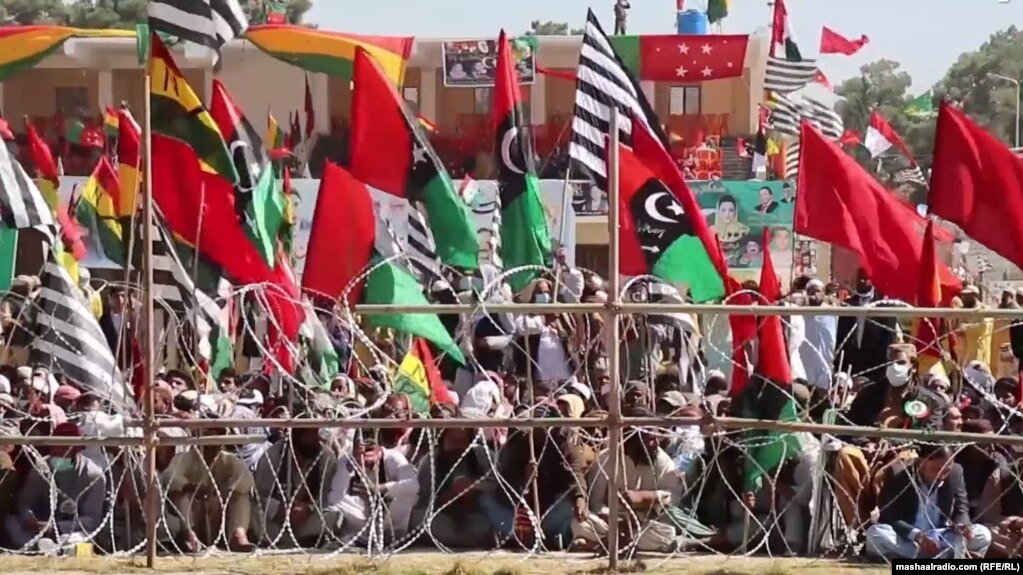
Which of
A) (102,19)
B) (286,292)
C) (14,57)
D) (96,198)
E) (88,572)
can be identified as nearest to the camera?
(88,572)

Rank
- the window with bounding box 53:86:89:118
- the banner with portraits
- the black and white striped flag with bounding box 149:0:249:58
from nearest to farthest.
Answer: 1. the black and white striped flag with bounding box 149:0:249:58
2. the banner with portraits
3. the window with bounding box 53:86:89:118

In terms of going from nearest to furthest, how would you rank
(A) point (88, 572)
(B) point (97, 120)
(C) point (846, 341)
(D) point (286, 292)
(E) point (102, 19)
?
(A) point (88, 572) < (C) point (846, 341) < (D) point (286, 292) < (B) point (97, 120) < (E) point (102, 19)

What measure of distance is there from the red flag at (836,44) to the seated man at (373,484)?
26404 millimetres

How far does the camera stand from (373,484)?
11008 millimetres

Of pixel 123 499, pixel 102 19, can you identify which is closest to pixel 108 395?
pixel 123 499

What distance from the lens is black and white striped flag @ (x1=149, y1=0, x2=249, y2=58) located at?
11695 mm

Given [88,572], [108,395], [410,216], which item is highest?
[410,216]

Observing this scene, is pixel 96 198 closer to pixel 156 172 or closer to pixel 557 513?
pixel 156 172

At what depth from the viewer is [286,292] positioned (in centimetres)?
1212

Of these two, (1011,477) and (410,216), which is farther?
(410,216)

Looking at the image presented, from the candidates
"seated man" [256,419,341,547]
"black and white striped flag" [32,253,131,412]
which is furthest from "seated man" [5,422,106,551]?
"seated man" [256,419,341,547]

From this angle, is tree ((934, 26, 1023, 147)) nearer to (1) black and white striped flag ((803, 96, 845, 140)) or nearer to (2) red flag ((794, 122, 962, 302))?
(1) black and white striped flag ((803, 96, 845, 140))

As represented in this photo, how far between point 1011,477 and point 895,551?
2.50ft

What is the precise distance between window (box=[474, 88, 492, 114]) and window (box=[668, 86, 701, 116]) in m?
3.70
